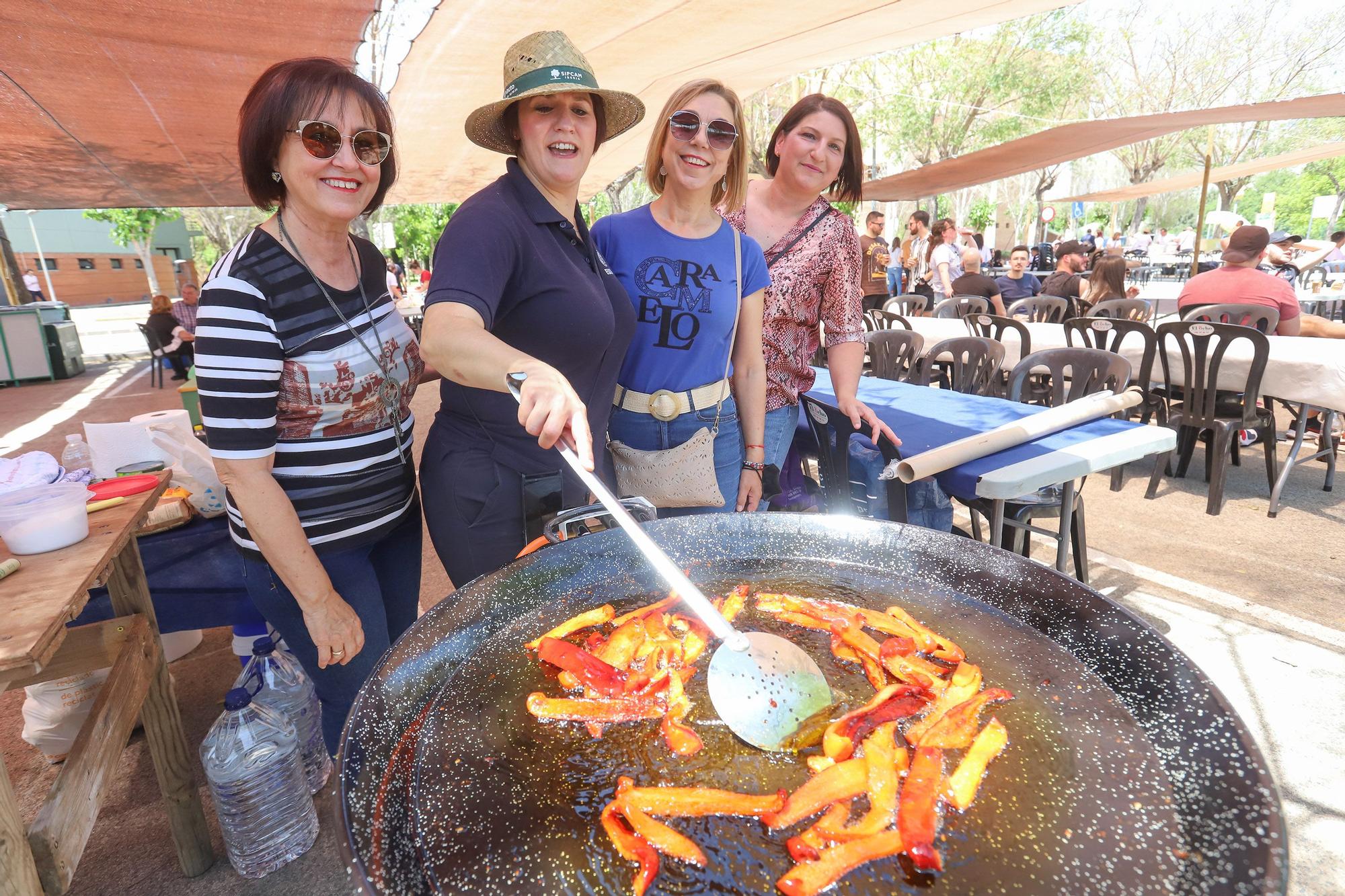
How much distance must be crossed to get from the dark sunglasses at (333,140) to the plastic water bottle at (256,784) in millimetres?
1481

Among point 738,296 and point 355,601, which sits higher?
point 738,296

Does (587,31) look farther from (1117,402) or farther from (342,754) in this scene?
(342,754)

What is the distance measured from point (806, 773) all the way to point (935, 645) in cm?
41

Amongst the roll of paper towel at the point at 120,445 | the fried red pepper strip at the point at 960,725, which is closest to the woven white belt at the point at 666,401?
the fried red pepper strip at the point at 960,725

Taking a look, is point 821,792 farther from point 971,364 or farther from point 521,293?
point 971,364

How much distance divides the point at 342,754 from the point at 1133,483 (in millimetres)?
5626

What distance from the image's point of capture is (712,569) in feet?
5.36

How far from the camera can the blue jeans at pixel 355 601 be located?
1.65m

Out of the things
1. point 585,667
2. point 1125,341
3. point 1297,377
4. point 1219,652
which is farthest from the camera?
point 1125,341

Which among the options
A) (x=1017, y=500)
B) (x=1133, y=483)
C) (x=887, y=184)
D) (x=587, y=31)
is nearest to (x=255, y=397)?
(x=1017, y=500)

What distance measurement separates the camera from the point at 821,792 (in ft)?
3.12

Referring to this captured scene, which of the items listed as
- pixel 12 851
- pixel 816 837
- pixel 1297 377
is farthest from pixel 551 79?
pixel 1297 377

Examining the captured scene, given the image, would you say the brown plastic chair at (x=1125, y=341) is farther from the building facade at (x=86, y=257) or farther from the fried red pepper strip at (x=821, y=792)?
the building facade at (x=86, y=257)

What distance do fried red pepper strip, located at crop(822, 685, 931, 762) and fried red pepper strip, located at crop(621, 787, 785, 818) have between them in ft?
0.41
